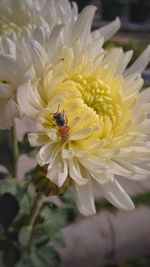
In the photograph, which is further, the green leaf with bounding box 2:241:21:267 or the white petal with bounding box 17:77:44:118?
the green leaf with bounding box 2:241:21:267

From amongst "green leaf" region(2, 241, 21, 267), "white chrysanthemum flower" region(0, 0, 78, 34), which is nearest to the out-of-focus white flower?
"white chrysanthemum flower" region(0, 0, 78, 34)

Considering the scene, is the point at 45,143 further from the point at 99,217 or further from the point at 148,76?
the point at 148,76

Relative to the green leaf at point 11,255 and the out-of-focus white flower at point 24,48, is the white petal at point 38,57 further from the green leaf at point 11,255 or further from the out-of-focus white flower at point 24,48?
the green leaf at point 11,255

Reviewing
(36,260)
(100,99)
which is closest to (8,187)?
(36,260)

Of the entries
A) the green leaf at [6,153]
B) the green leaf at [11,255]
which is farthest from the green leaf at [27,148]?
the green leaf at [11,255]

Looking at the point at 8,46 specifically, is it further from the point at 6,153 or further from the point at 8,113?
the point at 6,153

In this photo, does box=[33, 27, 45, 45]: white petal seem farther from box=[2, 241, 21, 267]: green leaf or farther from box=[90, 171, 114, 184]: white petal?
box=[2, 241, 21, 267]: green leaf
